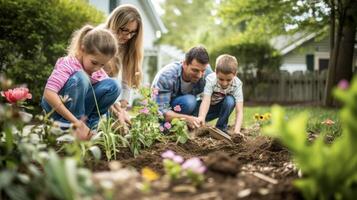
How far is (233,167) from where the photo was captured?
1.66m

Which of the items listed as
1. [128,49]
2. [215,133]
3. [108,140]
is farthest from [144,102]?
[128,49]

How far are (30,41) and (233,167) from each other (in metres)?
6.84

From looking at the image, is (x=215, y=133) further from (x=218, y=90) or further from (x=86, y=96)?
(x=86, y=96)

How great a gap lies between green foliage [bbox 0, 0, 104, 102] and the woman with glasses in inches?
141

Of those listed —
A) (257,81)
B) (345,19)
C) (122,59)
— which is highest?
(345,19)

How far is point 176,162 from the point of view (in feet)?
5.43

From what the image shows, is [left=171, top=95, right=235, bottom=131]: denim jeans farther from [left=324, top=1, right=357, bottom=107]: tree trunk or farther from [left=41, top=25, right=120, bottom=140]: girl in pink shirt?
[left=324, top=1, right=357, bottom=107]: tree trunk

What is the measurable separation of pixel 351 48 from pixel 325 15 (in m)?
1.34

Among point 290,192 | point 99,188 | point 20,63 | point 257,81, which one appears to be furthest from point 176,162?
point 257,81

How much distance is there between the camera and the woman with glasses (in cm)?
408

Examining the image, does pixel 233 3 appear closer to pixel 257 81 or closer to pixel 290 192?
pixel 257 81

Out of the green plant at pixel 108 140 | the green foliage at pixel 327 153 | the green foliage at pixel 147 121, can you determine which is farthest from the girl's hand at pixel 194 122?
the green foliage at pixel 327 153

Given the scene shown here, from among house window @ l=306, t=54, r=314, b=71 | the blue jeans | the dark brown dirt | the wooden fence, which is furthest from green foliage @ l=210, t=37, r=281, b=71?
the blue jeans

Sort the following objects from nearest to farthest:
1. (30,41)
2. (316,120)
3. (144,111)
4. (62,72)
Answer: (62,72) < (144,111) < (316,120) < (30,41)
